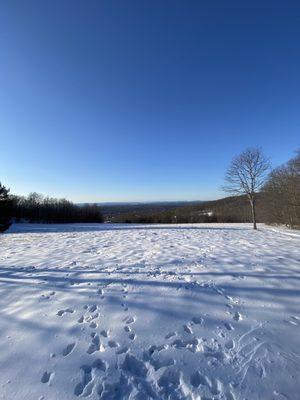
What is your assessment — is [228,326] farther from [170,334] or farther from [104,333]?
[104,333]

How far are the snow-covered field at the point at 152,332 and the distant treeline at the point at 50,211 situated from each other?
201ft

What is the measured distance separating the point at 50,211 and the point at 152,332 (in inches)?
2771

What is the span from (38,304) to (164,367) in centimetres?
349

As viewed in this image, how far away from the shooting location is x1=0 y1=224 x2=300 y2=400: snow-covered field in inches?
126

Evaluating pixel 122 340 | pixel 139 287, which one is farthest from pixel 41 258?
pixel 122 340

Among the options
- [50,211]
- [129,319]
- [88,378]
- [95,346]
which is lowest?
[88,378]

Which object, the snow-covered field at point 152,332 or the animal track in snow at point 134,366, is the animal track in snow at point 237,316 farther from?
the animal track in snow at point 134,366

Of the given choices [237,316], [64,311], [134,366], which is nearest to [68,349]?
[134,366]

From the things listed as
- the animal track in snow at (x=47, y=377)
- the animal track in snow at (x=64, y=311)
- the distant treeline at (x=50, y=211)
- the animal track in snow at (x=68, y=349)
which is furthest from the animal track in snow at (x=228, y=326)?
the distant treeline at (x=50, y=211)

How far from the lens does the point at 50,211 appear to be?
225 feet

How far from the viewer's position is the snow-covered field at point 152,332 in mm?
3205

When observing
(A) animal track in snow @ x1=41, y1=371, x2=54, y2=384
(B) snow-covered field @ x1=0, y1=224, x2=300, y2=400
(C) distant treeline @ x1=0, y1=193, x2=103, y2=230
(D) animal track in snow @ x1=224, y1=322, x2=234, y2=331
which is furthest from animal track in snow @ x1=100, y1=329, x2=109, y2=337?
(C) distant treeline @ x1=0, y1=193, x2=103, y2=230

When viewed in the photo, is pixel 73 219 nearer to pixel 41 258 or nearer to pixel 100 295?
pixel 41 258

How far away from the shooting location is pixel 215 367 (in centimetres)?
347
